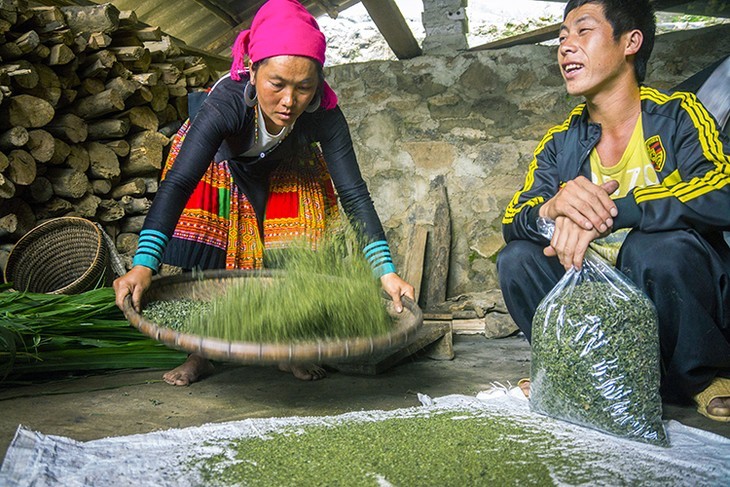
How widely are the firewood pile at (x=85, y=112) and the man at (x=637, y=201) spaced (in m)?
2.37

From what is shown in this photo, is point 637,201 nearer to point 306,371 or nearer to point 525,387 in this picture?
point 525,387

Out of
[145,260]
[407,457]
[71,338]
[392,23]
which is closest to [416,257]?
[392,23]

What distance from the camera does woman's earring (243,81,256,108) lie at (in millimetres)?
2082

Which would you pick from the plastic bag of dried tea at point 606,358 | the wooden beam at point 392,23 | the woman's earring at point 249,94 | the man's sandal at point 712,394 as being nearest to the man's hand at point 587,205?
the plastic bag of dried tea at point 606,358

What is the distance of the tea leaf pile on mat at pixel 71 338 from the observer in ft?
7.19

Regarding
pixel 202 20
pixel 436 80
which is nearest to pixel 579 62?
pixel 436 80

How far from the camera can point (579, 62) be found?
6.26ft

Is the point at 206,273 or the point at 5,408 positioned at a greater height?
the point at 206,273

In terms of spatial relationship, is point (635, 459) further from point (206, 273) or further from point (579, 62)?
point (206, 273)

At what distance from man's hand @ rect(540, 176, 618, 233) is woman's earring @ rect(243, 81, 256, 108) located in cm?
106

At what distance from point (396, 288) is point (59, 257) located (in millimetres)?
2056

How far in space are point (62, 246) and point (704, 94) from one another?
3107 millimetres

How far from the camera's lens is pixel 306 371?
2.39 metres

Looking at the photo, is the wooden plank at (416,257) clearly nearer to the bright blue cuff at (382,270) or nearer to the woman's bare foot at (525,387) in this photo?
the bright blue cuff at (382,270)
